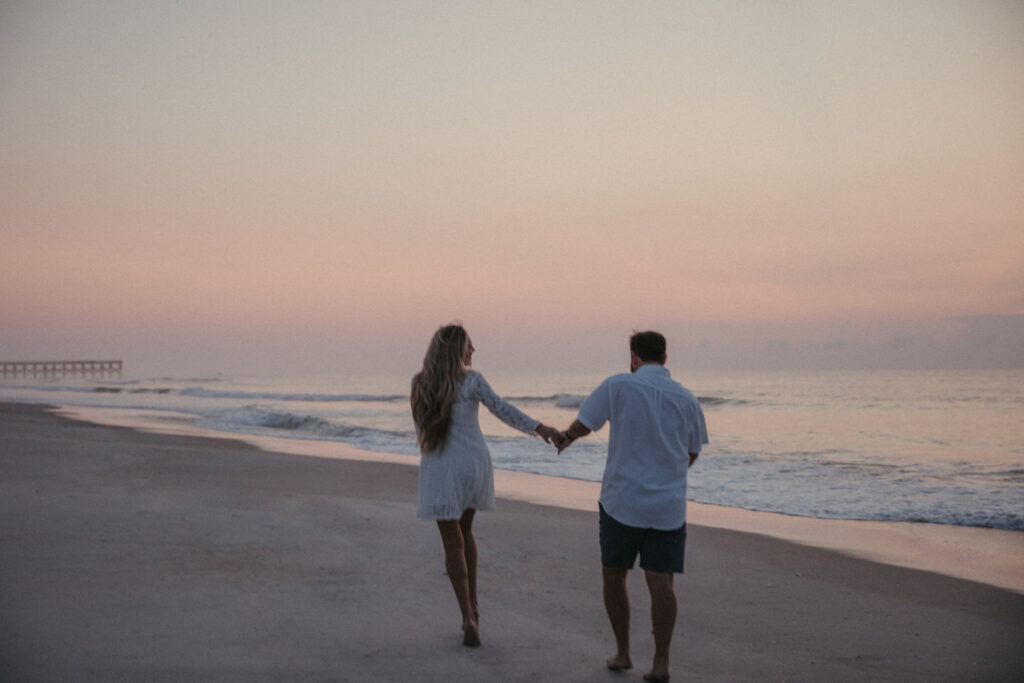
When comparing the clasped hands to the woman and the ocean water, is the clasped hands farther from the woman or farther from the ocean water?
the ocean water

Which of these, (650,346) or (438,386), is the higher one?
(650,346)

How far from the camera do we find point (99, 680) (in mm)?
3602

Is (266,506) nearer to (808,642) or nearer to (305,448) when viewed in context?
(808,642)

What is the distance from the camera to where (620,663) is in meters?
4.10

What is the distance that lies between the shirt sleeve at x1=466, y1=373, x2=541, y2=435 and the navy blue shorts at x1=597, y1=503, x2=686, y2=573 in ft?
2.69

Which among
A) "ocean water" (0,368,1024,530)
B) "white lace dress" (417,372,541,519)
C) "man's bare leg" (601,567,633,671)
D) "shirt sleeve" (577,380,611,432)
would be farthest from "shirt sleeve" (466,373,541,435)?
"ocean water" (0,368,1024,530)

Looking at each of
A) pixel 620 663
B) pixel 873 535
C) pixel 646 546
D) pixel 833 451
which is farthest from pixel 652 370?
pixel 833 451

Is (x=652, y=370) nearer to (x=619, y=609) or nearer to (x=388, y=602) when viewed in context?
(x=619, y=609)

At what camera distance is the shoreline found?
7121 millimetres

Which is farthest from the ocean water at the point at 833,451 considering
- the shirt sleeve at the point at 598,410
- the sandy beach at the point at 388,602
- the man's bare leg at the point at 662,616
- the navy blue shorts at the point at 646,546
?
the shirt sleeve at the point at 598,410

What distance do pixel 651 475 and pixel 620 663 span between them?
43.3 inches

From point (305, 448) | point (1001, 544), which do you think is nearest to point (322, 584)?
point (1001, 544)

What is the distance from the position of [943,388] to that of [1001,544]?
4053 centimetres

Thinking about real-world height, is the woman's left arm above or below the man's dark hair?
below
